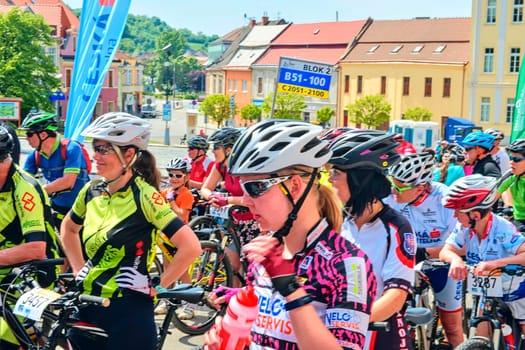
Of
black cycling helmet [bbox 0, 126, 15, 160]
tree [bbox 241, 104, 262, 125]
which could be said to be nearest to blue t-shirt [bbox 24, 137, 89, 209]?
black cycling helmet [bbox 0, 126, 15, 160]

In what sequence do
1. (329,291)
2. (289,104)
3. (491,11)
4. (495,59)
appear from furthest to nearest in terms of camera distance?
1. (289,104)
2. (491,11)
3. (495,59)
4. (329,291)

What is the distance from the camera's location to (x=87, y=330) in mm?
4734

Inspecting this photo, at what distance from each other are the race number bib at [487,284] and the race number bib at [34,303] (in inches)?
125

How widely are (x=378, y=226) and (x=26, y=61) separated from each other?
230ft

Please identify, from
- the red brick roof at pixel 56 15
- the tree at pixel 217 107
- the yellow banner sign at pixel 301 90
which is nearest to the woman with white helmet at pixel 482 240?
the yellow banner sign at pixel 301 90

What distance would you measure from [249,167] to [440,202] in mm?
4040

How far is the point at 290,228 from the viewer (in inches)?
114

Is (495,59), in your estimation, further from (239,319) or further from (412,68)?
(239,319)

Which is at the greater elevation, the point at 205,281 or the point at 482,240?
the point at 482,240

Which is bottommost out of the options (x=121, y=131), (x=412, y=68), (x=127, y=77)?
(x=121, y=131)

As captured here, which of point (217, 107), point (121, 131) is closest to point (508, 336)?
point (121, 131)

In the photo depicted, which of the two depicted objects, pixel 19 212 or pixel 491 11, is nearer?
pixel 19 212

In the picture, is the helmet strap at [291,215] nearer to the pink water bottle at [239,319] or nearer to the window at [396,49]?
the pink water bottle at [239,319]

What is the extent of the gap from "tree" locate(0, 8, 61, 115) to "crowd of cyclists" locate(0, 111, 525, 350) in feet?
206
